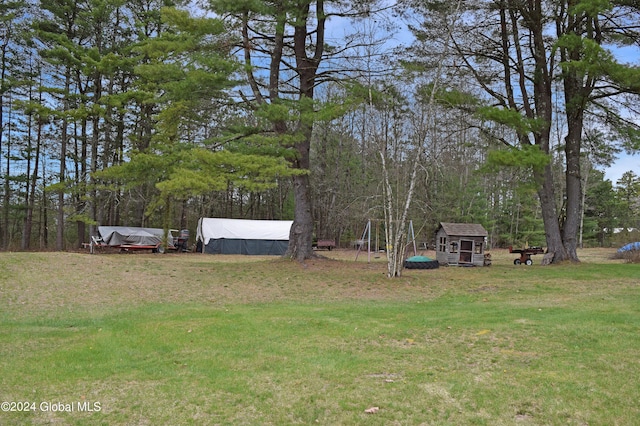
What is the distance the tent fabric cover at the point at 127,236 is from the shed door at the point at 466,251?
16.7 meters

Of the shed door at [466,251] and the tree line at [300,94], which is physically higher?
the tree line at [300,94]

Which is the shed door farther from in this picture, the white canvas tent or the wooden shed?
the white canvas tent

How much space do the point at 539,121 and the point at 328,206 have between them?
22.1 meters

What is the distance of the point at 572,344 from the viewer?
5320mm

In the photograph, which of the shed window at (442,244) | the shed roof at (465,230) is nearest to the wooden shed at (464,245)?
the shed roof at (465,230)

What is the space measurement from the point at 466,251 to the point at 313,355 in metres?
13.1

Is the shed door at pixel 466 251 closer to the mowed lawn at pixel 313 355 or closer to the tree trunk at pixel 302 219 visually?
the tree trunk at pixel 302 219

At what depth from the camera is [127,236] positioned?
82.1ft

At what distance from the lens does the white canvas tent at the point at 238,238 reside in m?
27.5

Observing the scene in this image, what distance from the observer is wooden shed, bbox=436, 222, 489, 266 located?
1680cm

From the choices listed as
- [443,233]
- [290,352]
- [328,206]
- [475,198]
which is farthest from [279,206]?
[290,352]

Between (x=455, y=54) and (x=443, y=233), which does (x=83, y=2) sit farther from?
(x=443, y=233)

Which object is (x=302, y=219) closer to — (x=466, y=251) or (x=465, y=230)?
(x=465, y=230)

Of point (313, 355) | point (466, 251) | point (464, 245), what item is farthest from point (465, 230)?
point (313, 355)
